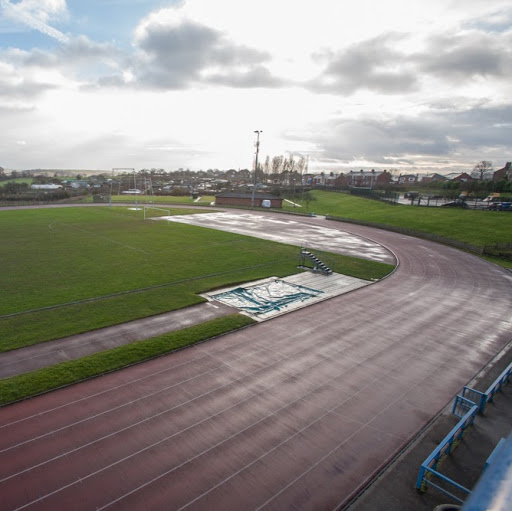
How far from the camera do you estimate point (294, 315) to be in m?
21.8

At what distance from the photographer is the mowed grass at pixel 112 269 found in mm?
20031

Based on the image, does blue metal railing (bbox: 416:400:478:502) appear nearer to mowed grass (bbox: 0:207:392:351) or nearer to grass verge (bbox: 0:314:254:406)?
grass verge (bbox: 0:314:254:406)

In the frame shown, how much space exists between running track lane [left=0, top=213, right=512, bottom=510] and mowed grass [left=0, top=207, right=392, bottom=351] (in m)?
6.23

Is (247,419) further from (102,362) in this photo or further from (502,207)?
(502,207)

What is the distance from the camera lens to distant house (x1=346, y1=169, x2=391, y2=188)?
526 ft

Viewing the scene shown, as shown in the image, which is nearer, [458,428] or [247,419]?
[458,428]

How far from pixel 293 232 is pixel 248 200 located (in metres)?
34.8

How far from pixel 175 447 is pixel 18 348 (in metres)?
9.91

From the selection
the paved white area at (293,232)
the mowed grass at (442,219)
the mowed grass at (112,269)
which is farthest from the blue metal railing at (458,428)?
the mowed grass at (442,219)

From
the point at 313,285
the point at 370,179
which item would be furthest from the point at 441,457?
the point at 370,179

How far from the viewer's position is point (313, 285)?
90.2 ft

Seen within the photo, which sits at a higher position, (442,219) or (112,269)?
(442,219)

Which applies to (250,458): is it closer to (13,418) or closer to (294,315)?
(13,418)

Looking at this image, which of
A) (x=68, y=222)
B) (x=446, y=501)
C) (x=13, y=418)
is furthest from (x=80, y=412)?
(x=68, y=222)
